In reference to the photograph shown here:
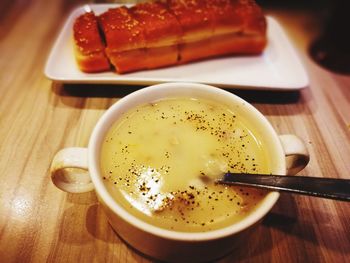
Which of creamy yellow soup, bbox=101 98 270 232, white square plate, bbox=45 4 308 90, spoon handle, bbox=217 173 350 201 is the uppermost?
spoon handle, bbox=217 173 350 201

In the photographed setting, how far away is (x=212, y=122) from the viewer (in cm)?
88

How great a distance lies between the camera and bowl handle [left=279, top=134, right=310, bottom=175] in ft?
2.40

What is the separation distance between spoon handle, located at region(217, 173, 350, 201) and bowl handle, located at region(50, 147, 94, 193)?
0.34 metres

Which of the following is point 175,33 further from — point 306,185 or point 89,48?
point 306,185

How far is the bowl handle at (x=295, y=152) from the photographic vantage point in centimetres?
73

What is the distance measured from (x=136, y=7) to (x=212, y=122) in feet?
2.45

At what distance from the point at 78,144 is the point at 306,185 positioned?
0.67 metres

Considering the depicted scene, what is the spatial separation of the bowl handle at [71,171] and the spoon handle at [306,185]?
341mm

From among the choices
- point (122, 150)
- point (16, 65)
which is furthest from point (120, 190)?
point (16, 65)

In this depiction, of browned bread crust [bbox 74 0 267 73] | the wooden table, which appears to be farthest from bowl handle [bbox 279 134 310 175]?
browned bread crust [bbox 74 0 267 73]

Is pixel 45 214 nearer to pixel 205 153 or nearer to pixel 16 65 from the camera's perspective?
pixel 205 153

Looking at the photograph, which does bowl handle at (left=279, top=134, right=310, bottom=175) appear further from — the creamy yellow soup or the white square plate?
the white square plate

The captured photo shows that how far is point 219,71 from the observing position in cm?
133

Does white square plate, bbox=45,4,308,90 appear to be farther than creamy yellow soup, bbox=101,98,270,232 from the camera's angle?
Yes
